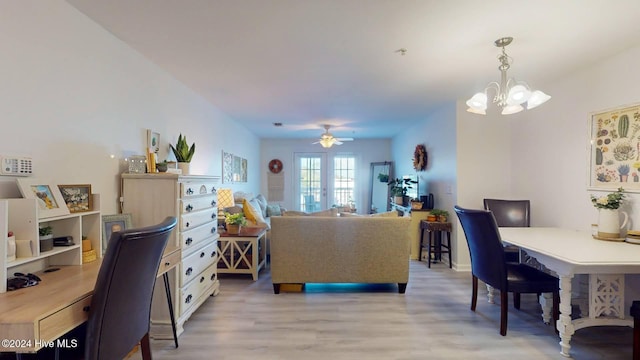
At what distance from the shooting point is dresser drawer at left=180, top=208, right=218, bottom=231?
2490 millimetres

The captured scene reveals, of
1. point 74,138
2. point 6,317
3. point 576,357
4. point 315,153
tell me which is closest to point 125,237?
point 6,317

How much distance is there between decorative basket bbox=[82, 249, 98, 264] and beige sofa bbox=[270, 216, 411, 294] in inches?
63.9

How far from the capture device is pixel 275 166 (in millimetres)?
7984

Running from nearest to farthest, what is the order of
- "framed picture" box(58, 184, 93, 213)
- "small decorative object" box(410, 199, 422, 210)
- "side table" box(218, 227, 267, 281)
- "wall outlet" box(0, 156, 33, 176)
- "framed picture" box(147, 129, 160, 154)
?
"wall outlet" box(0, 156, 33, 176) < "framed picture" box(58, 184, 93, 213) < "framed picture" box(147, 129, 160, 154) < "side table" box(218, 227, 267, 281) < "small decorative object" box(410, 199, 422, 210)

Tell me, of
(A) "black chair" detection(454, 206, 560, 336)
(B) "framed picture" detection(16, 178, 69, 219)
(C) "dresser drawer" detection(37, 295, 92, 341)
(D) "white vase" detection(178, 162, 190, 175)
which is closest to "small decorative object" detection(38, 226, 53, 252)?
(B) "framed picture" detection(16, 178, 69, 219)

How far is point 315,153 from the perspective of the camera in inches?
317

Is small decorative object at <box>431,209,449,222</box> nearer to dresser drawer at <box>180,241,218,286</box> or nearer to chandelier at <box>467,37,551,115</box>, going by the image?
chandelier at <box>467,37,551,115</box>

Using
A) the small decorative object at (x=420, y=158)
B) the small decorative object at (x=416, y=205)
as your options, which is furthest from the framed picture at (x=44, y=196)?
the small decorative object at (x=420, y=158)

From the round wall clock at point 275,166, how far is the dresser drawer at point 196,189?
4.81 m

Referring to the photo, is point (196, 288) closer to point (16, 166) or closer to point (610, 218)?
point (16, 166)

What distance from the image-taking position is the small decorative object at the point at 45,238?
1.62 m

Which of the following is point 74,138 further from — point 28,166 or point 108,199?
point 108,199

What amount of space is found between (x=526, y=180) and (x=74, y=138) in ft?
14.9

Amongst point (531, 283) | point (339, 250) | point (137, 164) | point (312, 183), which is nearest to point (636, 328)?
point (531, 283)
